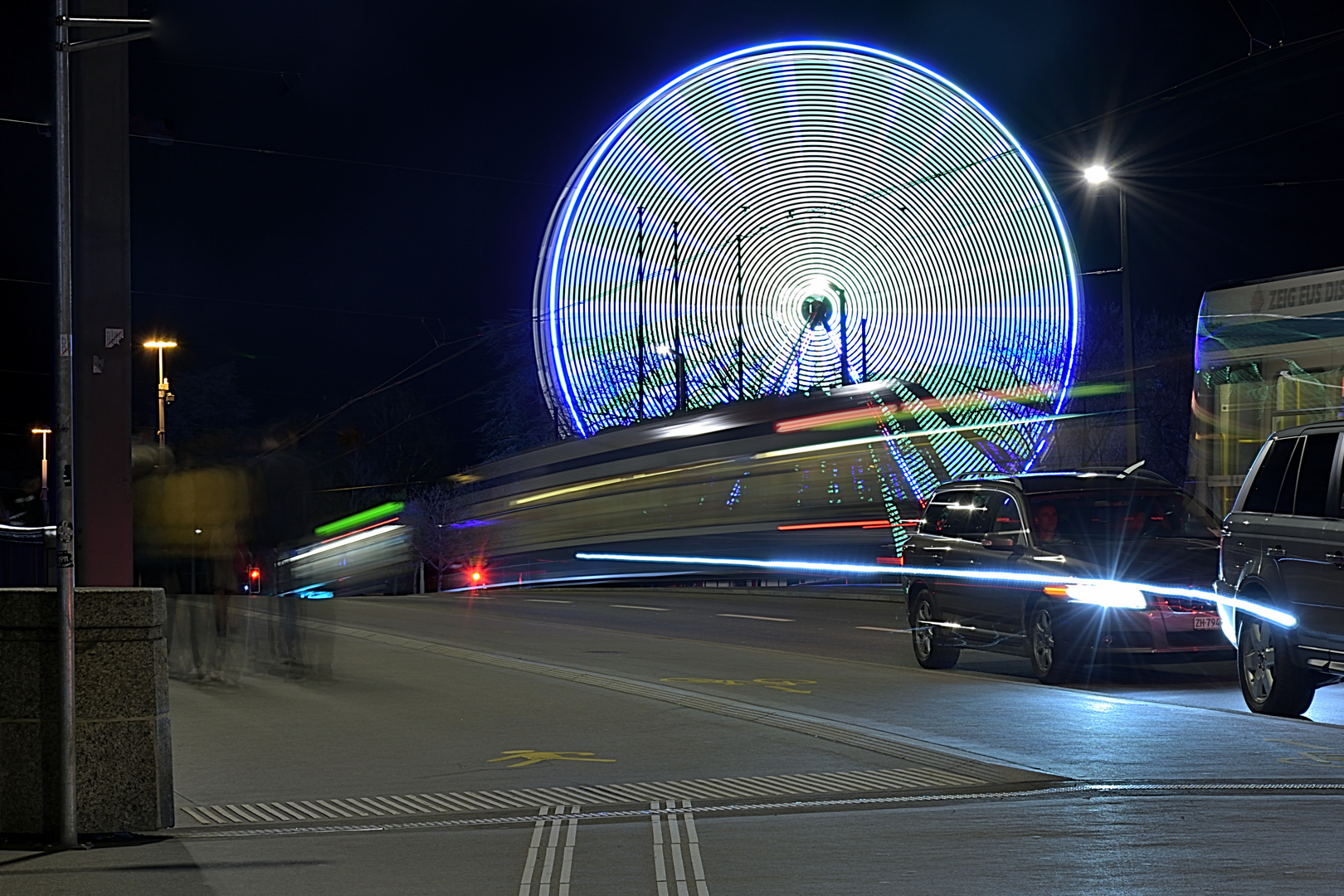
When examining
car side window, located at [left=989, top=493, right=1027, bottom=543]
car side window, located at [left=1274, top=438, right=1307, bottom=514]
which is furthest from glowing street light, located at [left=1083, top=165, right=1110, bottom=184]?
car side window, located at [left=1274, top=438, right=1307, bottom=514]

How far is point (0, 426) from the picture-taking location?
270ft

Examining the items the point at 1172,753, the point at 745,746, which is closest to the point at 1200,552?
the point at 1172,753

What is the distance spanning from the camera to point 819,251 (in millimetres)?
29922

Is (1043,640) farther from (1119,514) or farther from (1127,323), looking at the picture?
(1127,323)

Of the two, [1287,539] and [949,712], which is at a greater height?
[1287,539]

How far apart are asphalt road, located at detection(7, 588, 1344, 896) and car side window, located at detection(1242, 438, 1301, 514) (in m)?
1.52

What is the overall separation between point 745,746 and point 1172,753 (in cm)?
244

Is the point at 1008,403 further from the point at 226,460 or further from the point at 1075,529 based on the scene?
the point at 226,460

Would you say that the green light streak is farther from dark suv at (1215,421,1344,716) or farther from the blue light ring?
dark suv at (1215,421,1344,716)

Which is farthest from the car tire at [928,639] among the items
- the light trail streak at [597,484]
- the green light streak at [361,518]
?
the green light streak at [361,518]

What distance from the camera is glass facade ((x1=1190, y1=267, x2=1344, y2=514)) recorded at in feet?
58.1

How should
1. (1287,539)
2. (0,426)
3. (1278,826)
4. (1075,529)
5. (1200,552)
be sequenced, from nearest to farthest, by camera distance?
(1278,826)
(1287,539)
(1200,552)
(1075,529)
(0,426)

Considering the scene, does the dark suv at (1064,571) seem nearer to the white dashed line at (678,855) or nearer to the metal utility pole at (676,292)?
the white dashed line at (678,855)

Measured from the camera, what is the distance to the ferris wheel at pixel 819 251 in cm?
2728
